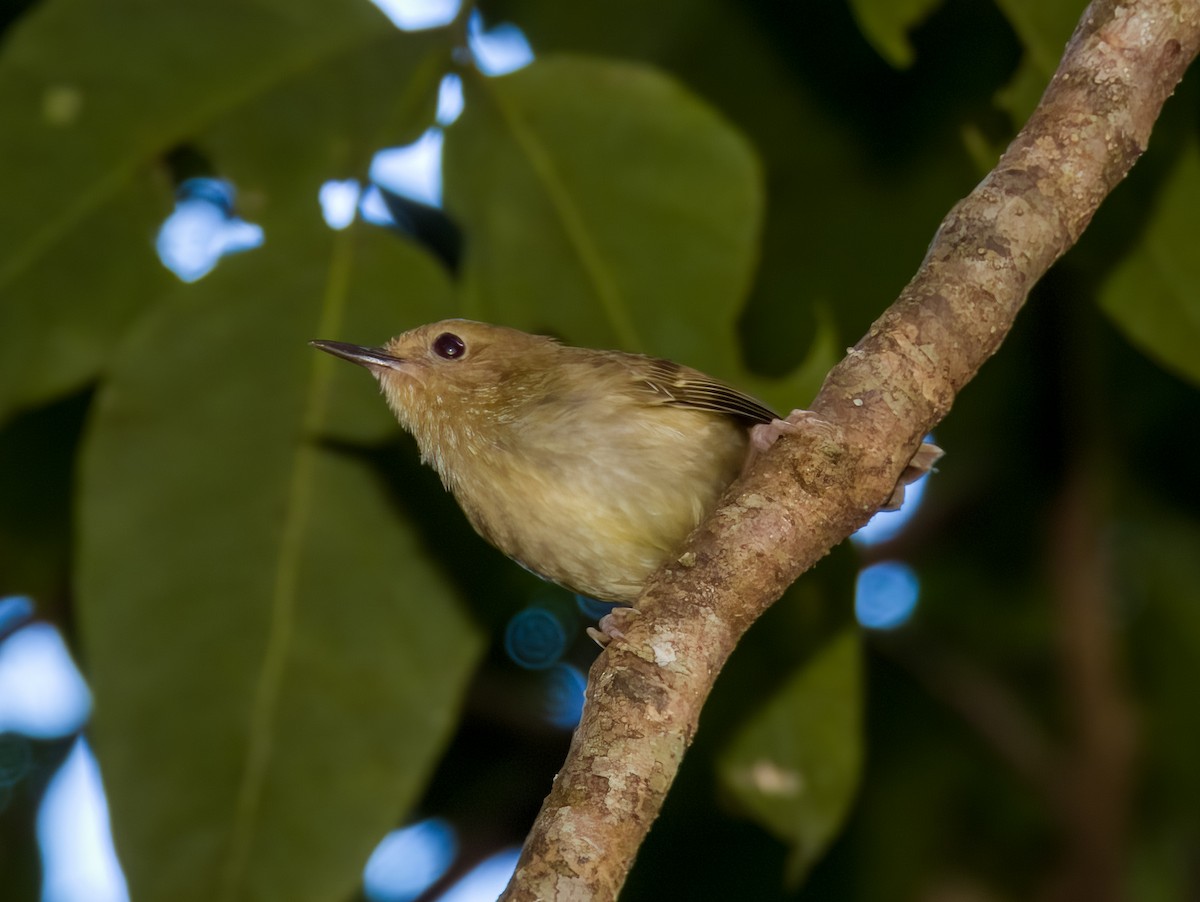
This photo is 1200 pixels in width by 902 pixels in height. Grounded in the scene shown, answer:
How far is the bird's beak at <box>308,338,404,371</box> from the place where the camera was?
12.0 ft

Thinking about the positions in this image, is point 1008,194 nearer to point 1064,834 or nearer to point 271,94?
point 271,94

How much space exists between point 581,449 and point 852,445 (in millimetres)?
1231

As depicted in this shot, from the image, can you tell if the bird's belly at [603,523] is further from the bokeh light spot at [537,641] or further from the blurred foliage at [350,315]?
the bokeh light spot at [537,641]

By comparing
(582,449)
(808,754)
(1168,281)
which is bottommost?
(808,754)

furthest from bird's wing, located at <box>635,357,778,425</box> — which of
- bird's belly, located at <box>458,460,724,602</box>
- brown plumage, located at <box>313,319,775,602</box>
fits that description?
bird's belly, located at <box>458,460,724,602</box>

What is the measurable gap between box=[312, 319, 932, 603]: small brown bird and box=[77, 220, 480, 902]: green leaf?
0.21 meters

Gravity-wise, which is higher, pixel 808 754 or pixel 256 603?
pixel 256 603

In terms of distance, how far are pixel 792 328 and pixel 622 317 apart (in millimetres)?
798

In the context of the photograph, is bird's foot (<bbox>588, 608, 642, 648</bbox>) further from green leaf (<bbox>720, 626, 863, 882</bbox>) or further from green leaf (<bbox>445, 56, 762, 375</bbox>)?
green leaf (<bbox>445, 56, 762, 375</bbox>)

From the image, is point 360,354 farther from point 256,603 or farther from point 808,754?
point 808,754

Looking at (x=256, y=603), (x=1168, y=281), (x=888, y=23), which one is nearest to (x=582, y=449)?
(x=256, y=603)

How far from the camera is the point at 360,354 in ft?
12.2

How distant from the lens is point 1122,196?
3439 mm

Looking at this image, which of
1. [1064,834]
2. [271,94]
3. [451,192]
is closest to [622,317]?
[451,192]
